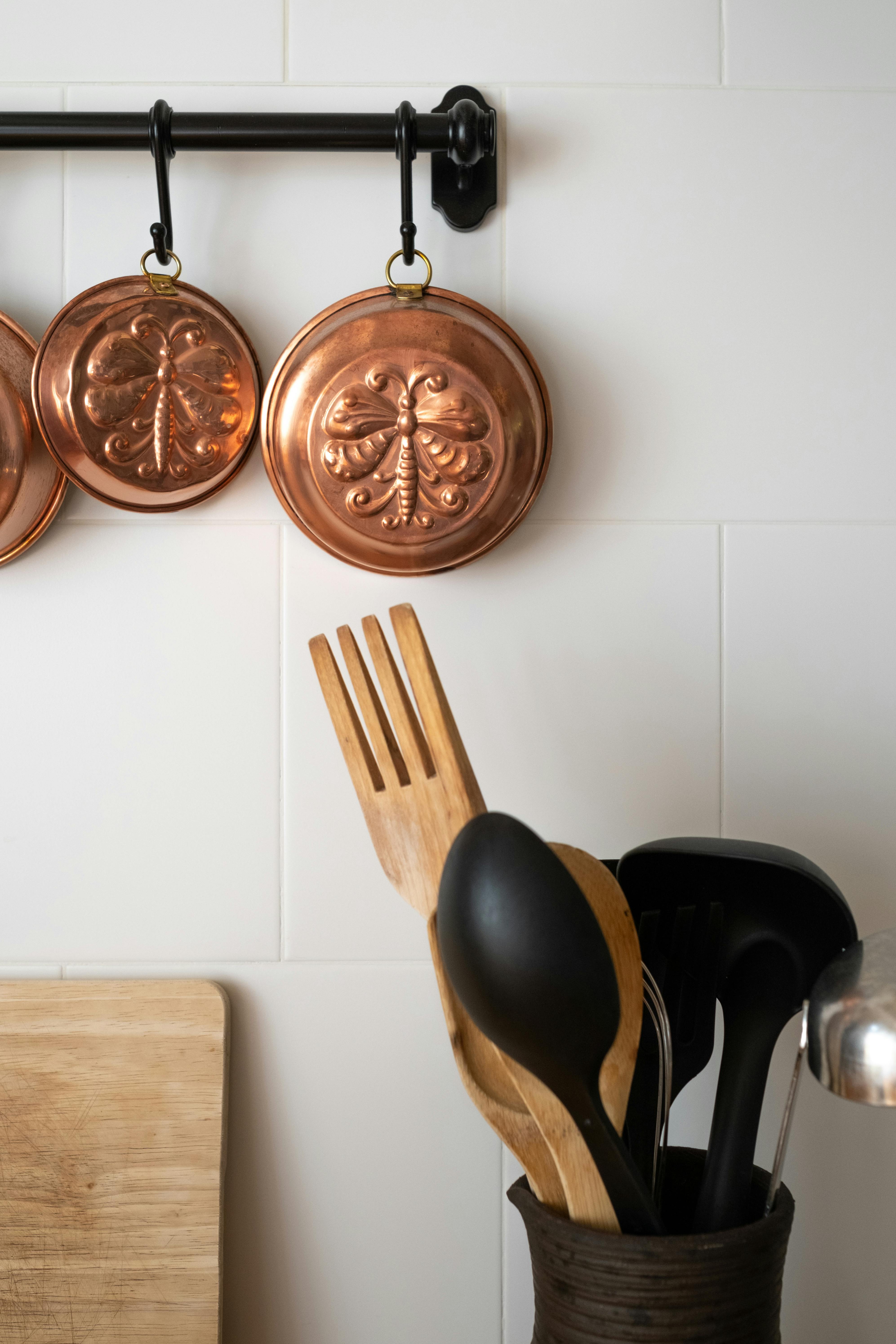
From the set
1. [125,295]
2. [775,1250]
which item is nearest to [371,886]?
[775,1250]

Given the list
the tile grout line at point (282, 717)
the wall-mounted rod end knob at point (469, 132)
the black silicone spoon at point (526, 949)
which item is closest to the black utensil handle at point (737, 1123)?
the black silicone spoon at point (526, 949)

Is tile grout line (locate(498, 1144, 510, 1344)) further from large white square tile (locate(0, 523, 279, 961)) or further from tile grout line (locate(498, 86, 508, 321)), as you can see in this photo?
tile grout line (locate(498, 86, 508, 321))

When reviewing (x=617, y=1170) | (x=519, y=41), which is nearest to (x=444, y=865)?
(x=617, y=1170)

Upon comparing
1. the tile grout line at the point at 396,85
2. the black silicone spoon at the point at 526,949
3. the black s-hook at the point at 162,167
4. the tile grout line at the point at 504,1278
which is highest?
the tile grout line at the point at 396,85

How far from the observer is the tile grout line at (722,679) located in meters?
0.68

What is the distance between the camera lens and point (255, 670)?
678mm

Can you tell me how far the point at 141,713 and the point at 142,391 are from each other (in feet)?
0.75

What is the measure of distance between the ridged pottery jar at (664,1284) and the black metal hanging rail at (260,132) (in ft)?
2.15

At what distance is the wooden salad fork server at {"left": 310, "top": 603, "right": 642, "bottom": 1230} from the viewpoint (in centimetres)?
49

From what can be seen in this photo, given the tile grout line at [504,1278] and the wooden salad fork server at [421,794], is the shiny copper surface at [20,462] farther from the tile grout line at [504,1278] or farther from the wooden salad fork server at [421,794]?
the tile grout line at [504,1278]

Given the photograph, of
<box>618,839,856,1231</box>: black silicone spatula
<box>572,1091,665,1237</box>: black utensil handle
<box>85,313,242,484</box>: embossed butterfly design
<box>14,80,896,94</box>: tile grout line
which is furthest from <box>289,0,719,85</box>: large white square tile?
<box>572,1091,665,1237</box>: black utensil handle

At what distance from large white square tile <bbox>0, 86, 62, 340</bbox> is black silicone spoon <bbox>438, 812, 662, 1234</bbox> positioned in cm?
53

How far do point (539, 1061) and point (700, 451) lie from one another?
449 mm

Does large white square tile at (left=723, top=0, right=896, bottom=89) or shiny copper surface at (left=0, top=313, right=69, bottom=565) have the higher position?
large white square tile at (left=723, top=0, right=896, bottom=89)
